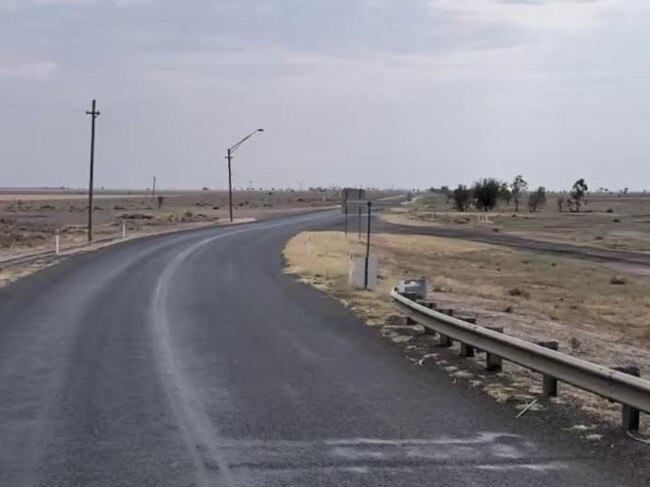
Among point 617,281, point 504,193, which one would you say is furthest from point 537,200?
point 617,281

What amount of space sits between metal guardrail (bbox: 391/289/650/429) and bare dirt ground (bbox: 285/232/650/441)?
34 cm

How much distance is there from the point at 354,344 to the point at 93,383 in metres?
4.74

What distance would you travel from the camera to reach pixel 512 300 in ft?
87.4

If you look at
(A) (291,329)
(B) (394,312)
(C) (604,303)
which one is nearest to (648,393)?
→ (A) (291,329)

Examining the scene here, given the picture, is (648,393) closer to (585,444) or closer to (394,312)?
(585,444)

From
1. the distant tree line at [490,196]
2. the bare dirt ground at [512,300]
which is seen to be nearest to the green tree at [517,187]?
the distant tree line at [490,196]

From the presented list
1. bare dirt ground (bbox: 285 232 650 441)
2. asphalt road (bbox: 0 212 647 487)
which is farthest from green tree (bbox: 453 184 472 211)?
asphalt road (bbox: 0 212 647 487)

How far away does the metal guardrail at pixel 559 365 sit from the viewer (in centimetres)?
809

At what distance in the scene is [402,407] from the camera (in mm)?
9516

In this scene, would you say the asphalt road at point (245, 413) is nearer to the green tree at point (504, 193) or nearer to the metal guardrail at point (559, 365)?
the metal guardrail at point (559, 365)

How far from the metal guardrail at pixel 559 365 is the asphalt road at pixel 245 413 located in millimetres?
602

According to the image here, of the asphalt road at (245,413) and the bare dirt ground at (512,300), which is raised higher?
the asphalt road at (245,413)

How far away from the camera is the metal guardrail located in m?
8.09

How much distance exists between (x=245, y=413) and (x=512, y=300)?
18.6 meters
